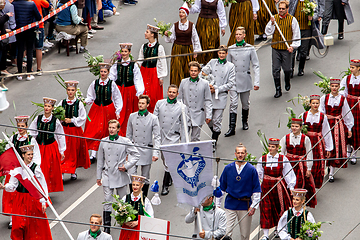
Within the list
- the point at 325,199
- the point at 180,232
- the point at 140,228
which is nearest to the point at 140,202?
the point at 140,228

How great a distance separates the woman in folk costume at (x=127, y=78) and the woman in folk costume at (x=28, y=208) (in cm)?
239

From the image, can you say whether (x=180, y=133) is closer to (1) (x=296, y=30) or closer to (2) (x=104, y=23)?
(1) (x=296, y=30)

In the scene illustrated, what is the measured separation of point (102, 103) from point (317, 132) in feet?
10.5

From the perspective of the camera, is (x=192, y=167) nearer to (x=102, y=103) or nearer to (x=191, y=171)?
(x=191, y=171)

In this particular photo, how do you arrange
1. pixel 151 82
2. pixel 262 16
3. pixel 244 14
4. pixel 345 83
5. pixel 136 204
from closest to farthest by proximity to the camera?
pixel 136 204 → pixel 345 83 → pixel 151 82 → pixel 244 14 → pixel 262 16

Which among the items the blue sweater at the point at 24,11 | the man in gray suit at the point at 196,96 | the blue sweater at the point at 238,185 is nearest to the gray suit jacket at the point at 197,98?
the man in gray suit at the point at 196,96

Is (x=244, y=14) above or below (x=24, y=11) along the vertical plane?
below

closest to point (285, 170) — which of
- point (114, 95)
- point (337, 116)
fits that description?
point (337, 116)

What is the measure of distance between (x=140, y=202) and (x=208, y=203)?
0.85m

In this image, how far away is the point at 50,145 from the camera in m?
10.8

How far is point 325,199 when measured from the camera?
1095 centimetres

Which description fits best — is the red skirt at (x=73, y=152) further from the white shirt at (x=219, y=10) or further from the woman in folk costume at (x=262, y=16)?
the woman in folk costume at (x=262, y=16)

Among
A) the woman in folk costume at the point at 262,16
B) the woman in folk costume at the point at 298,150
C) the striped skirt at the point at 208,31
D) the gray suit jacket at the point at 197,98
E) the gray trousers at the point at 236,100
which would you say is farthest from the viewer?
the woman in folk costume at the point at 262,16

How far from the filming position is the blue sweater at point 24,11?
43.8ft
